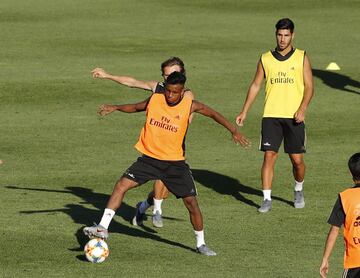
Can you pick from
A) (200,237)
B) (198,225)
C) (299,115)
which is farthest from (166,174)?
(299,115)

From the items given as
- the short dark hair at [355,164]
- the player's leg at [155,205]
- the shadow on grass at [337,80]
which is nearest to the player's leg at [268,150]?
the player's leg at [155,205]

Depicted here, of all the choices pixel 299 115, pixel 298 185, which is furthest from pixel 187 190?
pixel 298 185

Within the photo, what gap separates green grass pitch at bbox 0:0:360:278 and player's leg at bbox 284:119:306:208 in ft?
0.71

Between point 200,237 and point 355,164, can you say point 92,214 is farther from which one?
point 355,164

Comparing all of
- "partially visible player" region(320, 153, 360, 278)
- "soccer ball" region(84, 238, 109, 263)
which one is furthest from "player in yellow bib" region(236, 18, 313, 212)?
"partially visible player" region(320, 153, 360, 278)

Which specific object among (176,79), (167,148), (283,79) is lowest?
(167,148)

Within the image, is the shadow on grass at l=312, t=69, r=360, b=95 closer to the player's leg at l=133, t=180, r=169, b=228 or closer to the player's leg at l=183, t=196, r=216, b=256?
the player's leg at l=133, t=180, r=169, b=228

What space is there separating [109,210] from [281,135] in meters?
3.69

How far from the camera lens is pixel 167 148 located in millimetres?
13789

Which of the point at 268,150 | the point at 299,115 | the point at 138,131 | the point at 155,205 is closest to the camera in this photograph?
the point at 155,205

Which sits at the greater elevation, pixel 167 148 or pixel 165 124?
pixel 165 124

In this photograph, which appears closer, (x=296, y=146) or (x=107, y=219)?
(x=107, y=219)

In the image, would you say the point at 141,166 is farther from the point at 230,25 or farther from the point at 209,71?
the point at 230,25

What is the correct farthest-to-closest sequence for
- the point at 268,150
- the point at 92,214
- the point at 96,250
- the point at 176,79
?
1. the point at 268,150
2. the point at 92,214
3. the point at 176,79
4. the point at 96,250
